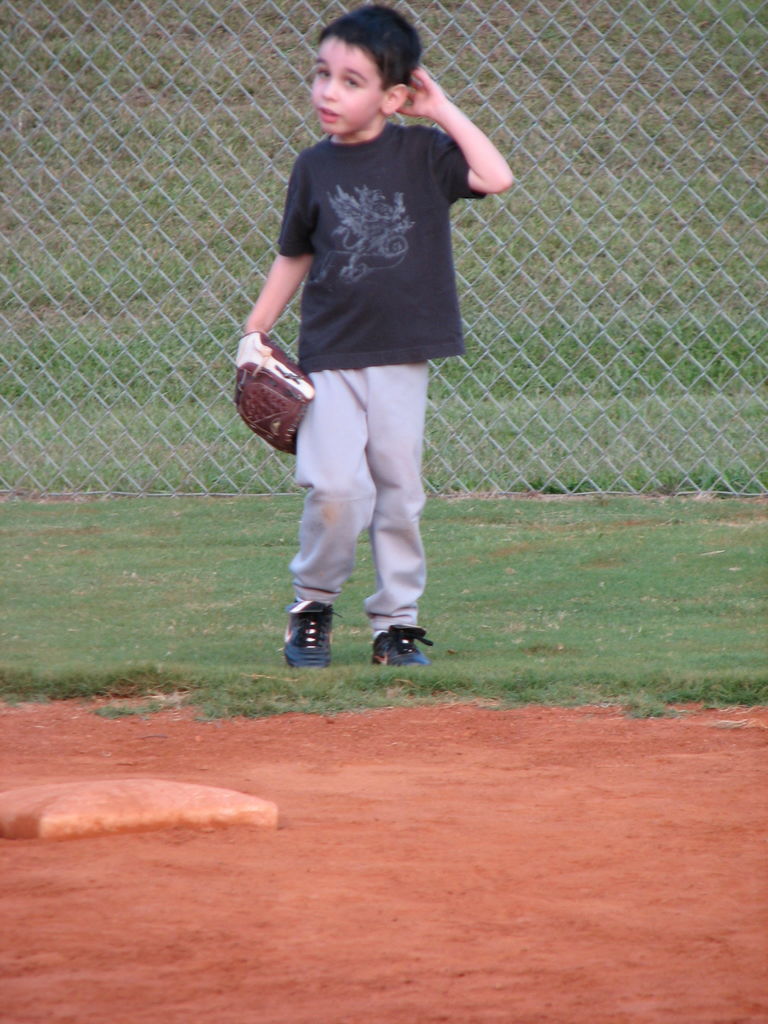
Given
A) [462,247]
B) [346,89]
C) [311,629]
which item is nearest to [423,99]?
[346,89]

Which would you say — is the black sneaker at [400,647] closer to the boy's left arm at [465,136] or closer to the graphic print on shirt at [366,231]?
the graphic print on shirt at [366,231]

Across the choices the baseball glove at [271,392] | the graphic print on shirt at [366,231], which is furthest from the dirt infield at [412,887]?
A: the graphic print on shirt at [366,231]

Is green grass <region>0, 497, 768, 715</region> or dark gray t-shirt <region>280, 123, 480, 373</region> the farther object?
dark gray t-shirt <region>280, 123, 480, 373</region>

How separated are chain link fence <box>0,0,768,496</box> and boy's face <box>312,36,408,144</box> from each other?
2878 mm

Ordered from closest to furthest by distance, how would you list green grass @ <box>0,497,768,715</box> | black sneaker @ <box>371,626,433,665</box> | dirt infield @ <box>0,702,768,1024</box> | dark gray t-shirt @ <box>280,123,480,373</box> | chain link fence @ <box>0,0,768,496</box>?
dirt infield @ <box>0,702,768,1024</box>, green grass @ <box>0,497,768,715</box>, dark gray t-shirt @ <box>280,123,480,373</box>, black sneaker @ <box>371,626,433,665</box>, chain link fence @ <box>0,0,768,496</box>

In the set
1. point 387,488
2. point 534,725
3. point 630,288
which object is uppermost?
point 630,288

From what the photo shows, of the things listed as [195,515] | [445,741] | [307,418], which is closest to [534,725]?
[445,741]

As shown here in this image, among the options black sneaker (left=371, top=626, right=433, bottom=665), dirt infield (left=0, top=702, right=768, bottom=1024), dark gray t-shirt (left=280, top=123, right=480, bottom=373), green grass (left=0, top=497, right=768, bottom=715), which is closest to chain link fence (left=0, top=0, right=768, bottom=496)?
green grass (left=0, top=497, right=768, bottom=715)

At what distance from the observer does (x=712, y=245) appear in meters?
8.18

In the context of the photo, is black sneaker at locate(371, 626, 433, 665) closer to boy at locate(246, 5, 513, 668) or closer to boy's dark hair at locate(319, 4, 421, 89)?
boy at locate(246, 5, 513, 668)

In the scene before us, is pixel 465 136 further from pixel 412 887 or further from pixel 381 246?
pixel 412 887

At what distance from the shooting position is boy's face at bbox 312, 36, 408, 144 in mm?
3463

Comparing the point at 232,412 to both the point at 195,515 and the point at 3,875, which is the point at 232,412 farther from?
the point at 3,875

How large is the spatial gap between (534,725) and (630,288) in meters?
5.51
